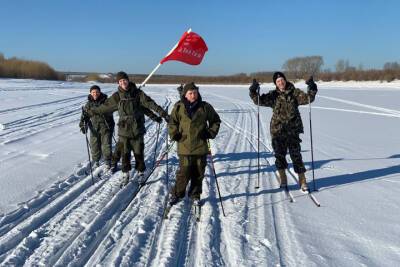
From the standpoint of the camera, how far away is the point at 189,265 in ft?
12.8

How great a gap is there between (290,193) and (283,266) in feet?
8.14

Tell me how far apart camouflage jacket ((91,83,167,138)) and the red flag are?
130 cm

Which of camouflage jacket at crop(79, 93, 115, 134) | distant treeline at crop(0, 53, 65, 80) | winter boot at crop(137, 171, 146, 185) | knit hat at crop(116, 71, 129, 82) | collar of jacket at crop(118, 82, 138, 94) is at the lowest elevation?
winter boot at crop(137, 171, 146, 185)

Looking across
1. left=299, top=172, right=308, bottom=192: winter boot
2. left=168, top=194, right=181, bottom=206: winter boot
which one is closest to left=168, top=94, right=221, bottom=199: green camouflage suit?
left=168, top=194, right=181, bottom=206: winter boot

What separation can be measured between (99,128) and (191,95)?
3.14 m

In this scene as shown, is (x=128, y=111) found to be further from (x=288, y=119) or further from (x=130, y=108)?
(x=288, y=119)

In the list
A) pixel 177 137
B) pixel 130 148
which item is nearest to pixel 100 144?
pixel 130 148

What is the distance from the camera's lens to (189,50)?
770 cm

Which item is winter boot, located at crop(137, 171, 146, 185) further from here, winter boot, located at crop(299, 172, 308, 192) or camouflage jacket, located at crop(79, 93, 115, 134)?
winter boot, located at crop(299, 172, 308, 192)

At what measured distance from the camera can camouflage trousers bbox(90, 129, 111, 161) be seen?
303 inches

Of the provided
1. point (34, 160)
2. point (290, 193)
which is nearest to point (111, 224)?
point (290, 193)

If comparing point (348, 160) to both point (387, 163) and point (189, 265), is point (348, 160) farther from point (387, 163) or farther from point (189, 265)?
point (189, 265)

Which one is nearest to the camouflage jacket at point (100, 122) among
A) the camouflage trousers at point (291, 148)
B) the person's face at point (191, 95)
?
the person's face at point (191, 95)

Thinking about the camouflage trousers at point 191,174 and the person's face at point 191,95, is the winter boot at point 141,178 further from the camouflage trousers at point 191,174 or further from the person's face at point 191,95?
the person's face at point 191,95
